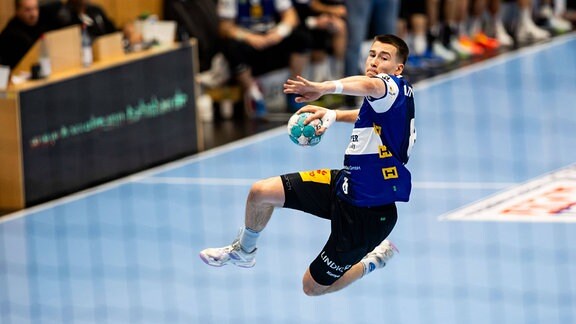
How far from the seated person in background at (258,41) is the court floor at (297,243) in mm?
818

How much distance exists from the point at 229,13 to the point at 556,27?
22.5 feet

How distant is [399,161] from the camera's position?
Result: 21.9 feet

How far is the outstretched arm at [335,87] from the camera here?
5.67 m

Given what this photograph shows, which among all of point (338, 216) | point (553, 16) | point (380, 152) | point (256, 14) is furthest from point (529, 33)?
point (380, 152)

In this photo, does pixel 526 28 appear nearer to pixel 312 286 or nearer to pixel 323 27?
pixel 323 27

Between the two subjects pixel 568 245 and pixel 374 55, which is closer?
pixel 374 55

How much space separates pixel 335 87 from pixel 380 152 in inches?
35.4

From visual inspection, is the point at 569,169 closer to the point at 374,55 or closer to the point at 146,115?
the point at 146,115

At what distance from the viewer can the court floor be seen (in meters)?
8.55

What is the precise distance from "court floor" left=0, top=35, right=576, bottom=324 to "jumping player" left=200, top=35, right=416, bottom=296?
1418 millimetres

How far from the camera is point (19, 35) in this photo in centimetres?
1146

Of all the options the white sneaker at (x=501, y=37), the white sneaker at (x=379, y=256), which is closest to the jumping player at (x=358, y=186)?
the white sneaker at (x=379, y=256)

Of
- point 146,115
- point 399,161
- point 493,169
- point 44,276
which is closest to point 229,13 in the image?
point 146,115

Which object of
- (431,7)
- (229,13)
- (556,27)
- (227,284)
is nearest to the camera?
(227,284)
